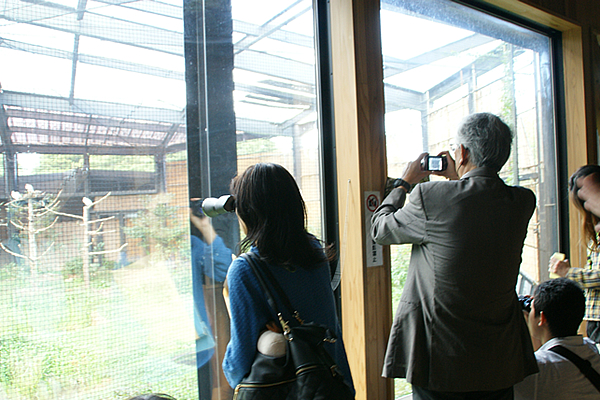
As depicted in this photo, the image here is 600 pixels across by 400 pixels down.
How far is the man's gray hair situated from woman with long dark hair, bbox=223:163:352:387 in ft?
2.21

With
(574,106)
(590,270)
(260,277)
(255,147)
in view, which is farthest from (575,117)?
(260,277)

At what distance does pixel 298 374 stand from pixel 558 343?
105 cm

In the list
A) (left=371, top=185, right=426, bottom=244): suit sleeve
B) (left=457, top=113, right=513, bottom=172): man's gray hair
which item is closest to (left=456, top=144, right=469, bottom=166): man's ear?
(left=457, top=113, right=513, bottom=172): man's gray hair

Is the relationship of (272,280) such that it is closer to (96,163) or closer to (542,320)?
(96,163)

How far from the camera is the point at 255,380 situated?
968 mm

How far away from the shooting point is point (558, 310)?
1479 mm

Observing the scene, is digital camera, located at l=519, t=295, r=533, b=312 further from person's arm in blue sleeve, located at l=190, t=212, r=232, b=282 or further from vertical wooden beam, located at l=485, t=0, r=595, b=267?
vertical wooden beam, located at l=485, t=0, r=595, b=267

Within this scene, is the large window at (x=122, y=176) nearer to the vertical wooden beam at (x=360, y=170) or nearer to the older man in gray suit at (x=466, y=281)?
the vertical wooden beam at (x=360, y=170)

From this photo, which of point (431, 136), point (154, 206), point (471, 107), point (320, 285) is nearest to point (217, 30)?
point (154, 206)

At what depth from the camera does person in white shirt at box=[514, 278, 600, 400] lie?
4.53ft

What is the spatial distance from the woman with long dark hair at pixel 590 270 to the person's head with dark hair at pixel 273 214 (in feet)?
4.88

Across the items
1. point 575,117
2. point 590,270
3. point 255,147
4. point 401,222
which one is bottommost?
point 590,270

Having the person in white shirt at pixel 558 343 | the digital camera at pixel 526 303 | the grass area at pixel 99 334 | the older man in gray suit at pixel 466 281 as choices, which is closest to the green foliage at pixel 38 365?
the grass area at pixel 99 334

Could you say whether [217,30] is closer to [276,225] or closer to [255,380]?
[276,225]
